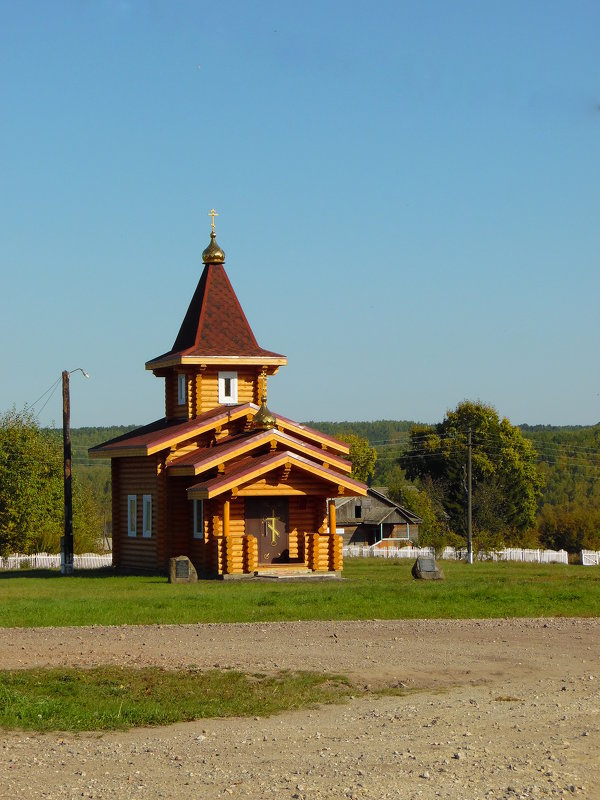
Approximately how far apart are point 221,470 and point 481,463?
156ft

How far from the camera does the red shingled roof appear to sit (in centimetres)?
3619

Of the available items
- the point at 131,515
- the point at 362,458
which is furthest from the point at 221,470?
the point at 362,458

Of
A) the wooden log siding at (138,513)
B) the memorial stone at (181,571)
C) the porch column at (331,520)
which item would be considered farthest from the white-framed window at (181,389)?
the memorial stone at (181,571)

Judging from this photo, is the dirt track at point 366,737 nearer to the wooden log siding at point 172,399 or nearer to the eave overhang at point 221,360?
the eave overhang at point 221,360

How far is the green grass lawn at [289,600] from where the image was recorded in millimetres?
21656

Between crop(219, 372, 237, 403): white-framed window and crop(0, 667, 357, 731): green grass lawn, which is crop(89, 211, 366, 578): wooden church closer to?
crop(219, 372, 237, 403): white-framed window

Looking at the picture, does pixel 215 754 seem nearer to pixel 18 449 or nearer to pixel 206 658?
pixel 206 658

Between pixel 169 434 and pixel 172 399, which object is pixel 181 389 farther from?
pixel 169 434

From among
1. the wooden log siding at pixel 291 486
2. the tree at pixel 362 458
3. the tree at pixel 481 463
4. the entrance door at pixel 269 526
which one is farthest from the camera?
the tree at pixel 362 458

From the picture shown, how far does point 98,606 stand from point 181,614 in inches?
88.0

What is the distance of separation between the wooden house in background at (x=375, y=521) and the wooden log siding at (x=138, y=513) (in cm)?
3813

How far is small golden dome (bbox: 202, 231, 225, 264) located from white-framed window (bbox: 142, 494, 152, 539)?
25.7 ft

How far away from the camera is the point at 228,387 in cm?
3666

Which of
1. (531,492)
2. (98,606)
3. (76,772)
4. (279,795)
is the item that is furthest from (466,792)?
(531,492)
